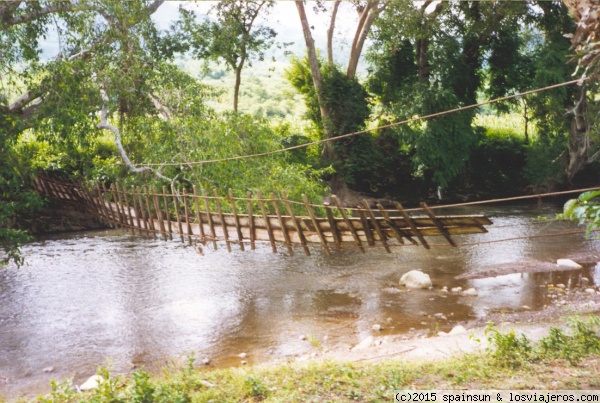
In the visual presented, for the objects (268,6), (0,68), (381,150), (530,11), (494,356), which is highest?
(268,6)

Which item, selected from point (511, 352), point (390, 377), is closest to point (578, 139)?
point (511, 352)

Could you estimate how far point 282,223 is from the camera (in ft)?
20.1

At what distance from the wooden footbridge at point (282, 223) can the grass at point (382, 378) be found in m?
1.18

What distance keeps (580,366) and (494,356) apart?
56cm

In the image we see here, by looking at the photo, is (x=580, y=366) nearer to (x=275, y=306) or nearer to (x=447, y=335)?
(x=447, y=335)

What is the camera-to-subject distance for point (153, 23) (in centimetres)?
1121

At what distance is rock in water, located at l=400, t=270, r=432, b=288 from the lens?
25.6 feet

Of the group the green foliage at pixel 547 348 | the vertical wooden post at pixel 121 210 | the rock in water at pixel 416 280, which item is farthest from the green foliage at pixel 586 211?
the vertical wooden post at pixel 121 210

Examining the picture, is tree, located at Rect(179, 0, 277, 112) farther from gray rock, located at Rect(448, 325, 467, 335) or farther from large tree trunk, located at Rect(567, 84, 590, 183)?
gray rock, located at Rect(448, 325, 467, 335)

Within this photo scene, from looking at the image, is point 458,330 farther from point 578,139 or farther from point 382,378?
point 578,139

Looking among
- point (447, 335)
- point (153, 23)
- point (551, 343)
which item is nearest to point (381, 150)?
point (153, 23)

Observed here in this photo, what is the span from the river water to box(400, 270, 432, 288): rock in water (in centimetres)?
18

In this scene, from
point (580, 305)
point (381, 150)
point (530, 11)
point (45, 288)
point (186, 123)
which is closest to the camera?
point (580, 305)

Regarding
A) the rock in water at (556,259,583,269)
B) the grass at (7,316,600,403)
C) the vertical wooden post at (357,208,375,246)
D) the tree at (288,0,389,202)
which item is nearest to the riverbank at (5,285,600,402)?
the grass at (7,316,600,403)
